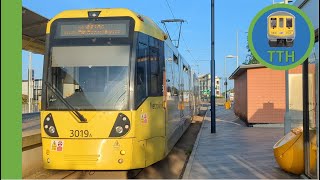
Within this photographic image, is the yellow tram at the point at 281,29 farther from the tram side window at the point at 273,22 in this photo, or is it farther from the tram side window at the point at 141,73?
the tram side window at the point at 141,73

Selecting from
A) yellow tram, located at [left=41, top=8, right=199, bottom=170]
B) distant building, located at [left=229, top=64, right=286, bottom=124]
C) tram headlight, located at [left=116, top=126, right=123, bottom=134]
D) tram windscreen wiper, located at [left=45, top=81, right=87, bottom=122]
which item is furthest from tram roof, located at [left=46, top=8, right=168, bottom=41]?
distant building, located at [left=229, top=64, right=286, bottom=124]

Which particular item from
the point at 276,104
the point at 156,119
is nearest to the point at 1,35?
the point at 156,119

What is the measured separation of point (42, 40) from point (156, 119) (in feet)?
18.4

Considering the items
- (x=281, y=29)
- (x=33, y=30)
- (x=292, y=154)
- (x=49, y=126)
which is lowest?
(x=292, y=154)

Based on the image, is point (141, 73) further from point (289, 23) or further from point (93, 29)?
point (289, 23)

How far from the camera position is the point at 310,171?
26.9ft

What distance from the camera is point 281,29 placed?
20.2 feet

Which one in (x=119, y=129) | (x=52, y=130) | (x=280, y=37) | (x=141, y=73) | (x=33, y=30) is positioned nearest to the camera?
(x=280, y=37)

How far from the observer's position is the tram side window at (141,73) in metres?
8.88

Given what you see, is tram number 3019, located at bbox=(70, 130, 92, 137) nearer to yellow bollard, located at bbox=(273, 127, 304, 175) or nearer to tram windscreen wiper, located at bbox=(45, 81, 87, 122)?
tram windscreen wiper, located at bbox=(45, 81, 87, 122)

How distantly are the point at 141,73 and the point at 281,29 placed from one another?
3.56 m

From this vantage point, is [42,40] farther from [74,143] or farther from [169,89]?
[74,143]

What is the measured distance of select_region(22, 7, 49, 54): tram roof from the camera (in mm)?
11047

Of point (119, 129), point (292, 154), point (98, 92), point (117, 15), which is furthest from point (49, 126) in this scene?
point (292, 154)
